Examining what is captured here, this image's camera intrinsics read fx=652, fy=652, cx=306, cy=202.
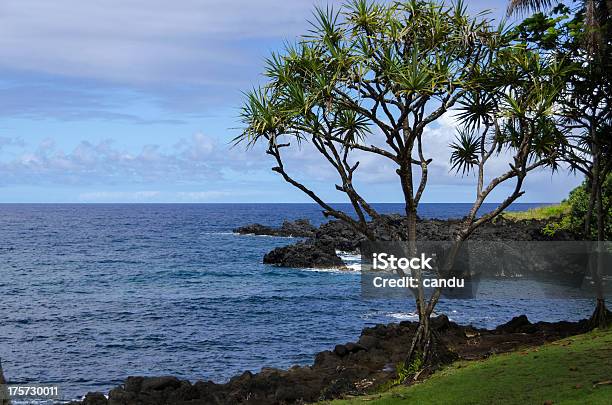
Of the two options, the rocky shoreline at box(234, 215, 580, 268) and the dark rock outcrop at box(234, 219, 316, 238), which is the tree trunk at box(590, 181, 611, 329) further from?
the dark rock outcrop at box(234, 219, 316, 238)

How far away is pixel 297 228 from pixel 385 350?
241 ft

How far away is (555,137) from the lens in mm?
19469

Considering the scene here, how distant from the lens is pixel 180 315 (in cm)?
3803

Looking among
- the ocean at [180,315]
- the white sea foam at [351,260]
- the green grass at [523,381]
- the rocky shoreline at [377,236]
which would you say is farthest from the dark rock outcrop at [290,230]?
the green grass at [523,381]

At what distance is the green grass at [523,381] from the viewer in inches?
465

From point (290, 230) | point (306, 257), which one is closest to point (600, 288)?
point (306, 257)

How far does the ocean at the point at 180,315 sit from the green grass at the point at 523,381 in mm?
Result: 11206

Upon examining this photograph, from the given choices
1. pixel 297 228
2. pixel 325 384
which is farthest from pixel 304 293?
pixel 297 228

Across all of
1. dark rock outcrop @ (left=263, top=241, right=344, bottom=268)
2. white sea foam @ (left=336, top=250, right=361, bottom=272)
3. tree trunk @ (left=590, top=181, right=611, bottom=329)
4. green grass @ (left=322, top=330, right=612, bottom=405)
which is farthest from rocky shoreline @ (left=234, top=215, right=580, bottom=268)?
green grass @ (left=322, top=330, right=612, bottom=405)

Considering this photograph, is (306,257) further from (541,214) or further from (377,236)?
(541,214)

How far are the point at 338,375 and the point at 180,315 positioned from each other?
21.5 metres

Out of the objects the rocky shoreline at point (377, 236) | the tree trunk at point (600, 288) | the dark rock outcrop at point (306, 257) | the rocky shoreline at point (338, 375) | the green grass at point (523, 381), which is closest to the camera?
the green grass at point (523, 381)

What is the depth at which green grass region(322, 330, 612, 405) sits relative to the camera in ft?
38.8

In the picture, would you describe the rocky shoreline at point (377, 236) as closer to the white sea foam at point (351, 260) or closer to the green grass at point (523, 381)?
the white sea foam at point (351, 260)
